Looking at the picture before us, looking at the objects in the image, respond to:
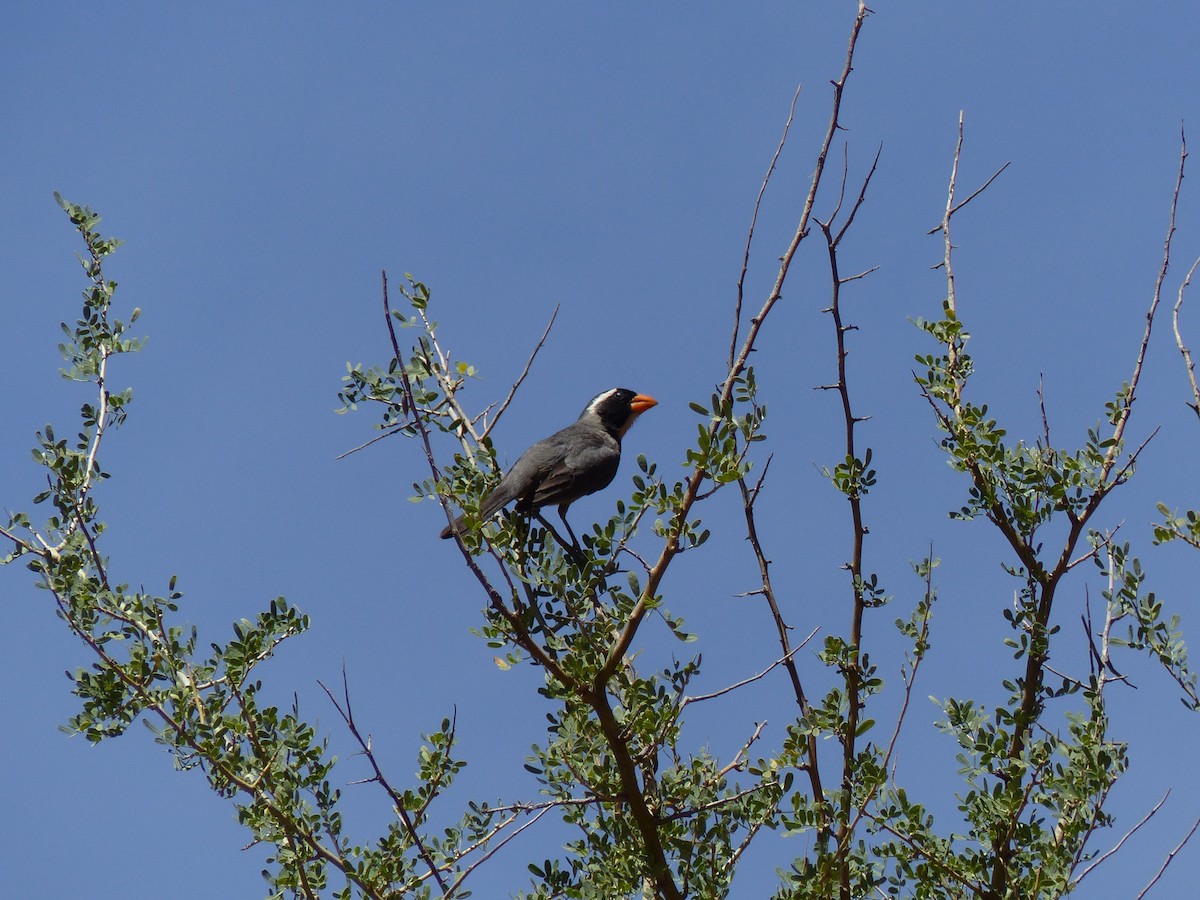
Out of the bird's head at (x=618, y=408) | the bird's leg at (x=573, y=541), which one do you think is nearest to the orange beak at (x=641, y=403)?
the bird's head at (x=618, y=408)

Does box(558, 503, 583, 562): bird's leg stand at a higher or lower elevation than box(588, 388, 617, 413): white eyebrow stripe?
lower

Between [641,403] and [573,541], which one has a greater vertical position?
[641,403]

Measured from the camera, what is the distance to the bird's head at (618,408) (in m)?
9.73

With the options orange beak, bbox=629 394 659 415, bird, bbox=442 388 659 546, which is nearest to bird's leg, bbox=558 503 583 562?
bird, bbox=442 388 659 546

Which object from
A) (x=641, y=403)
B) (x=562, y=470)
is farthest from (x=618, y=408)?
(x=562, y=470)

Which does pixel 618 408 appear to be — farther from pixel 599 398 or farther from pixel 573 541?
pixel 573 541

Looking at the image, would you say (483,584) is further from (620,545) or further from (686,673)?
(686,673)

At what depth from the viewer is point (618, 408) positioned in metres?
9.88

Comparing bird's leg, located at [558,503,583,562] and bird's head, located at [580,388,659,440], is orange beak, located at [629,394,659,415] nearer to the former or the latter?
bird's head, located at [580,388,659,440]

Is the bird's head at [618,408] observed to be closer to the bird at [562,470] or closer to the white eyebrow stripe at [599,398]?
the white eyebrow stripe at [599,398]

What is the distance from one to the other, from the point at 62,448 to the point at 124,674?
126 cm

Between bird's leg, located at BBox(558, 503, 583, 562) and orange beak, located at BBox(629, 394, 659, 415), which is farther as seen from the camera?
orange beak, located at BBox(629, 394, 659, 415)

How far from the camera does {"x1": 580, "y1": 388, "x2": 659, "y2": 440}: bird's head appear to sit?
31.9 ft

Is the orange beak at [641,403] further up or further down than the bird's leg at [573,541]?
further up
